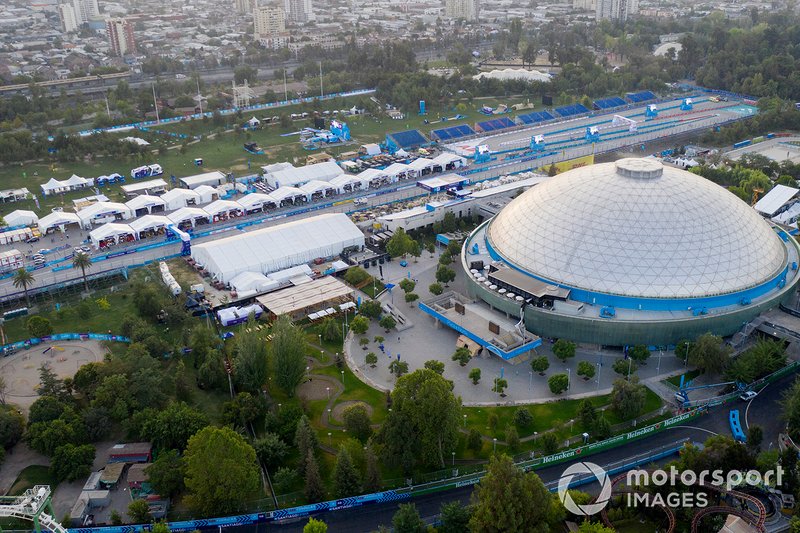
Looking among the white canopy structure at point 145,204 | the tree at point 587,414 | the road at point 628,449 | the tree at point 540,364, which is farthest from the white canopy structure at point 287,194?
the road at point 628,449

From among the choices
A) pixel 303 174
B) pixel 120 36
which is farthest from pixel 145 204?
pixel 120 36

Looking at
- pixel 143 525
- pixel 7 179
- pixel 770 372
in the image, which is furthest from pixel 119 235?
pixel 770 372

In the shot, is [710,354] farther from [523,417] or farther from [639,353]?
[523,417]

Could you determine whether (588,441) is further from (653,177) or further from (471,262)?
(653,177)

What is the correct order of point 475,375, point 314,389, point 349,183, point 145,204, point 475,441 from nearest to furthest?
point 475,441 → point 475,375 → point 314,389 → point 145,204 → point 349,183

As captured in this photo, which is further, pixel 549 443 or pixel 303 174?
pixel 303 174

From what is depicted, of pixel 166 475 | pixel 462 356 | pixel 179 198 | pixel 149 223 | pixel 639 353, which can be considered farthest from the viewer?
pixel 179 198
